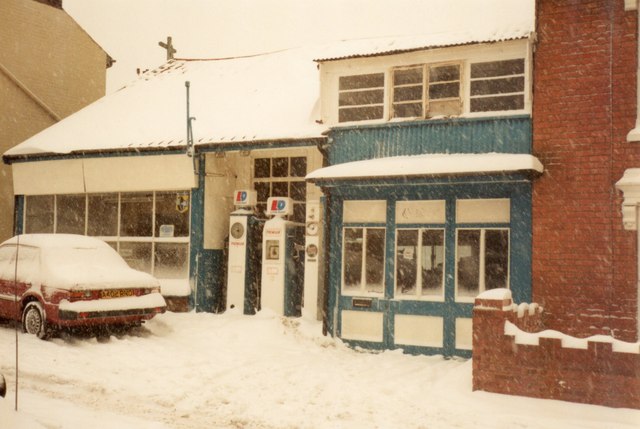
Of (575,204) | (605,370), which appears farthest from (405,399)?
(575,204)

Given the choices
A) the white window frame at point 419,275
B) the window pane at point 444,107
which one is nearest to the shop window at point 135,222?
the white window frame at point 419,275

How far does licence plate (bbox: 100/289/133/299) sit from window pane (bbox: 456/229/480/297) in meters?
5.51

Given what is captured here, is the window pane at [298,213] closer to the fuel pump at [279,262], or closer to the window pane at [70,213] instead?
the fuel pump at [279,262]

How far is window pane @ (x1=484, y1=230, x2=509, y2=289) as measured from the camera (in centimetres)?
1122

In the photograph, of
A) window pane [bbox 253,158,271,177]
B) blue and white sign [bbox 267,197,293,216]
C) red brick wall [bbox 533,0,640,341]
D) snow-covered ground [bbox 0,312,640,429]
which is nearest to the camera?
snow-covered ground [bbox 0,312,640,429]

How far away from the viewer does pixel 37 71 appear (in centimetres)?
1970

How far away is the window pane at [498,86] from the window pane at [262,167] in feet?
18.7

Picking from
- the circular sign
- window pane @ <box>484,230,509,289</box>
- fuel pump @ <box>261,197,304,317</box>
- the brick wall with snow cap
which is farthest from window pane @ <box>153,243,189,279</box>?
the brick wall with snow cap

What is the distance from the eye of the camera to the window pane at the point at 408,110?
1202 cm

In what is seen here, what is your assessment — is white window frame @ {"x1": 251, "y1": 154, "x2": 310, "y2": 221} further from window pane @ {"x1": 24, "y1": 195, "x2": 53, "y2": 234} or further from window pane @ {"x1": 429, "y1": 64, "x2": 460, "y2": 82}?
window pane @ {"x1": 24, "y1": 195, "x2": 53, "y2": 234}

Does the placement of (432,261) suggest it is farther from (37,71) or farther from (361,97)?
(37,71)

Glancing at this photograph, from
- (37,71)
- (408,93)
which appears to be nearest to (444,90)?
(408,93)

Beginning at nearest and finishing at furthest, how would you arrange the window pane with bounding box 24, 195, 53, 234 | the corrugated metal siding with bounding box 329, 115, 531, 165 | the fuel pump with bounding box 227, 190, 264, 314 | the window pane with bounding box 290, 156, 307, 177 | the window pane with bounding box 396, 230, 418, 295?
the corrugated metal siding with bounding box 329, 115, 531, 165
the window pane with bounding box 396, 230, 418, 295
the fuel pump with bounding box 227, 190, 264, 314
the window pane with bounding box 290, 156, 307, 177
the window pane with bounding box 24, 195, 53, 234

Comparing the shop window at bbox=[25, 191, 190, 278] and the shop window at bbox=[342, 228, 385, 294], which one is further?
the shop window at bbox=[25, 191, 190, 278]
